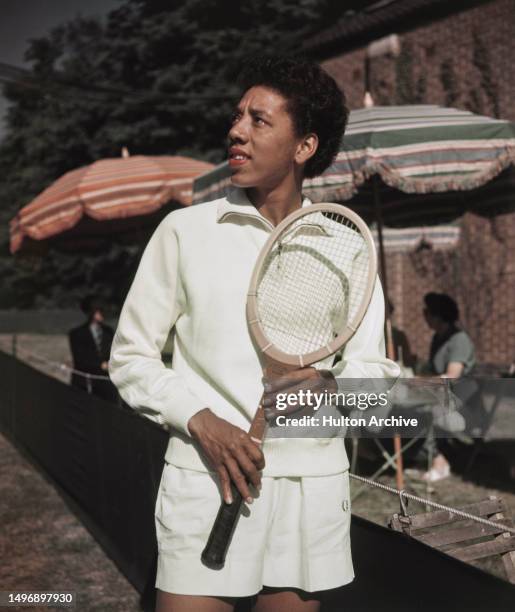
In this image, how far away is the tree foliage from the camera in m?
26.4

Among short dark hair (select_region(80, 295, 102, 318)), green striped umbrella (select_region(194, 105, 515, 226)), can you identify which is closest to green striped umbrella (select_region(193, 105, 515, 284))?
green striped umbrella (select_region(194, 105, 515, 226))

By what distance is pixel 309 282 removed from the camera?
184 centimetres

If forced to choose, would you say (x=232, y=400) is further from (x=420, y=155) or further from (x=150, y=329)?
(x=420, y=155)

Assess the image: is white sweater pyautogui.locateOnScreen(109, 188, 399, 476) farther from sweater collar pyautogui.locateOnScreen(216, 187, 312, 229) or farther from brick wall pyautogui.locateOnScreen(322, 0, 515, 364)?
brick wall pyautogui.locateOnScreen(322, 0, 515, 364)

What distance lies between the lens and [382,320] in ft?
6.03

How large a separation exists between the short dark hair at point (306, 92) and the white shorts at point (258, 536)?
2.57ft

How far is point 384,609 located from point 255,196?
47.2 inches

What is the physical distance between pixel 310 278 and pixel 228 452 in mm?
446

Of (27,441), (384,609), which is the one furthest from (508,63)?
(384,609)

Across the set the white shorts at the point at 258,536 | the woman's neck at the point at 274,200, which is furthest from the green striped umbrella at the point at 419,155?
the white shorts at the point at 258,536

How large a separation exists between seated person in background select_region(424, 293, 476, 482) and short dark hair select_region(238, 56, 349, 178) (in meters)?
4.87

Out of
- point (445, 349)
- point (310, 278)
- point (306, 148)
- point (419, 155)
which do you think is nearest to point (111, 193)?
point (445, 349)

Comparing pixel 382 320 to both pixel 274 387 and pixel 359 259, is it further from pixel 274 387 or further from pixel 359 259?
pixel 274 387

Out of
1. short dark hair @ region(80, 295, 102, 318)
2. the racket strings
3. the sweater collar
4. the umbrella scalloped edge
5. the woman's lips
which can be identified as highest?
the umbrella scalloped edge
